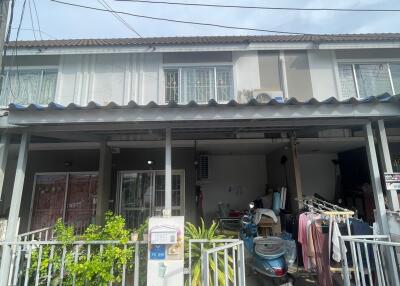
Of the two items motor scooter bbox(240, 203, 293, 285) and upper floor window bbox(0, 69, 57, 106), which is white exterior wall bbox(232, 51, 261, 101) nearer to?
motor scooter bbox(240, 203, 293, 285)

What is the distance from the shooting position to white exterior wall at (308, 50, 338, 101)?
6957 mm

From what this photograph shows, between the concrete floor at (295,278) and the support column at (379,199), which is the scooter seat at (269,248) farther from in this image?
the support column at (379,199)

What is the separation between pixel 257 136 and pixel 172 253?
4.11 m

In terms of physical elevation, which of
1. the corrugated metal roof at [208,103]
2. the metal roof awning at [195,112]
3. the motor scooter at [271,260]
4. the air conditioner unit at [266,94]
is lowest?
the motor scooter at [271,260]

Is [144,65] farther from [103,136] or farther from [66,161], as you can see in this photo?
[66,161]

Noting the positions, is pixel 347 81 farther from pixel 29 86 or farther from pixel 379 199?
pixel 29 86

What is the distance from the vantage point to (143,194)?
6.72 m

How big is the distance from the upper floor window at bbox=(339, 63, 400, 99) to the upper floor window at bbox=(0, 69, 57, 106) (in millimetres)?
8697

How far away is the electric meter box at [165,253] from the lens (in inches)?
125

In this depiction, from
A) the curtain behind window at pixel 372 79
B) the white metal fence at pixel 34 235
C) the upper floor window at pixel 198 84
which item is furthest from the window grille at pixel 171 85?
the curtain behind window at pixel 372 79

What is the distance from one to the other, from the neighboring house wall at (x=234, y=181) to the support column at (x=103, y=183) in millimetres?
3731

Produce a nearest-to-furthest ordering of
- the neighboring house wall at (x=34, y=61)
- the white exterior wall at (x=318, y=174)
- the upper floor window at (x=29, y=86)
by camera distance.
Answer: the upper floor window at (x=29, y=86), the neighboring house wall at (x=34, y=61), the white exterior wall at (x=318, y=174)

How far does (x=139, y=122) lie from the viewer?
3639 millimetres

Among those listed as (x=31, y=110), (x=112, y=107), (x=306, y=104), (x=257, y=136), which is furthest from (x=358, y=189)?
(x=31, y=110)
